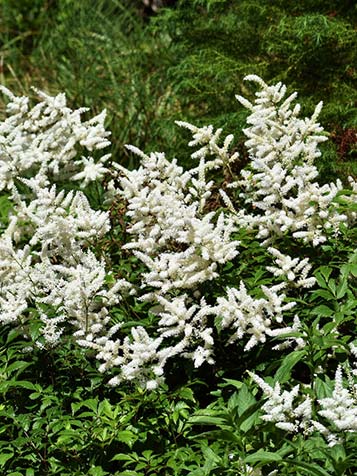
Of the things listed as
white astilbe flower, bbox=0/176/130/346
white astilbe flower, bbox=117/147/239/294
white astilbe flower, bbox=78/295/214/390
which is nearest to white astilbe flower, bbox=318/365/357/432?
white astilbe flower, bbox=78/295/214/390

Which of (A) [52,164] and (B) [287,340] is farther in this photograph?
(A) [52,164]

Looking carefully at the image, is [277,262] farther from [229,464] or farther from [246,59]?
[246,59]

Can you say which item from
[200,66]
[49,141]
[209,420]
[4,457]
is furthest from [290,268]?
[200,66]

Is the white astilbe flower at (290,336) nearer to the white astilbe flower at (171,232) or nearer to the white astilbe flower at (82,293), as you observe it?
the white astilbe flower at (171,232)

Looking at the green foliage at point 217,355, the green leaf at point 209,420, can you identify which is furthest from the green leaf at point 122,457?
the green leaf at point 209,420

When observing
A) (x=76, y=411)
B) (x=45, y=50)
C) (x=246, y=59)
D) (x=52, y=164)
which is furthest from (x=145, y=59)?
(x=76, y=411)
